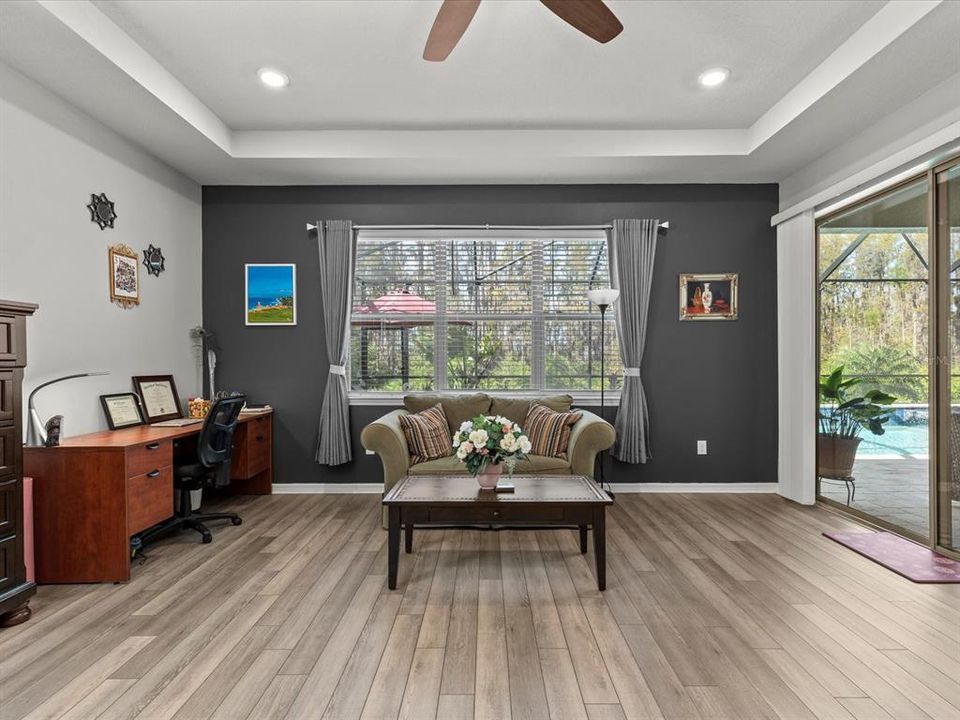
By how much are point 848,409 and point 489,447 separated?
3.03 meters

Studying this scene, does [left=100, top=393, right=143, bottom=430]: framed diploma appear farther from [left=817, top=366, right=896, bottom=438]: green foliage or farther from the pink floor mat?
[left=817, top=366, right=896, bottom=438]: green foliage

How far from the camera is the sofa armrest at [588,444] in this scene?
3.75 m

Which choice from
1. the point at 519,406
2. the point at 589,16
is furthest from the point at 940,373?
the point at 589,16

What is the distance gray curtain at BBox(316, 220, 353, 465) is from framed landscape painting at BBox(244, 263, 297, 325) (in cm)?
32

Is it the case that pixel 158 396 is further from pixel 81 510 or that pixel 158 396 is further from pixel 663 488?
pixel 663 488

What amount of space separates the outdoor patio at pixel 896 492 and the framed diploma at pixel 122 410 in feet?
17.6

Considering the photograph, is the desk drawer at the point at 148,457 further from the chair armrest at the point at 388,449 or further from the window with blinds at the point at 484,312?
the window with blinds at the point at 484,312

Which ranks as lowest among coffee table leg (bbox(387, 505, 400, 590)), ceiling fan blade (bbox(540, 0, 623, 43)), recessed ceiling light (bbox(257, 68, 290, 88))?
coffee table leg (bbox(387, 505, 400, 590))

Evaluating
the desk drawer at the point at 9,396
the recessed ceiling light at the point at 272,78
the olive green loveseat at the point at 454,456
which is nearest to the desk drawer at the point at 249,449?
the olive green loveseat at the point at 454,456

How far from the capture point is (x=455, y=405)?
441 centimetres

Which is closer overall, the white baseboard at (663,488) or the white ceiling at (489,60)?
the white ceiling at (489,60)

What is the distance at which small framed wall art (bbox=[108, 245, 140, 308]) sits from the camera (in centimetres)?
367

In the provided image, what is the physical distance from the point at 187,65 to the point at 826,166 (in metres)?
4.63

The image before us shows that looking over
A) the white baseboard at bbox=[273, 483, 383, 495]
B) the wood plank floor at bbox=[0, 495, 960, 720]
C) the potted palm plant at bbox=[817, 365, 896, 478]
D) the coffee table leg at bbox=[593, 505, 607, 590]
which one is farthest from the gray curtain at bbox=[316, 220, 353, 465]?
the potted palm plant at bbox=[817, 365, 896, 478]
